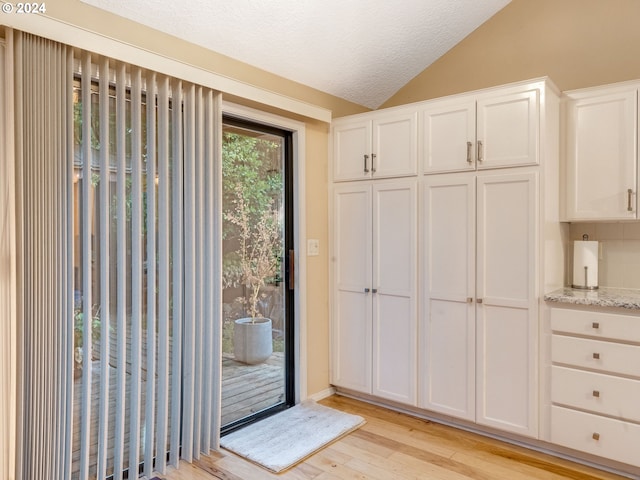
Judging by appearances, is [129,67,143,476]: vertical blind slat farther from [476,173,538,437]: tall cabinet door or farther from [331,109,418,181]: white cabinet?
[476,173,538,437]: tall cabinet door

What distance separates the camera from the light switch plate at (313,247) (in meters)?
3.26

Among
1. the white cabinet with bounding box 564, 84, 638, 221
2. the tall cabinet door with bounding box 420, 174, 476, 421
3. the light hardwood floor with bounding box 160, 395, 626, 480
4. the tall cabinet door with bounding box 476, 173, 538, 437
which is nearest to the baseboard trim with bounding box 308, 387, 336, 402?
the light hardwood floor with bounding box 160, 395, 626, 480

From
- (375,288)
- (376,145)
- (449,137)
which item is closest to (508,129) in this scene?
(449,137)

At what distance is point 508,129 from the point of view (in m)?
2.57

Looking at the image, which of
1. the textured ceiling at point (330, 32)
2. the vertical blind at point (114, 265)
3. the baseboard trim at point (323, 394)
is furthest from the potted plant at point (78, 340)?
→ the baseboard trim at point (323, 394)

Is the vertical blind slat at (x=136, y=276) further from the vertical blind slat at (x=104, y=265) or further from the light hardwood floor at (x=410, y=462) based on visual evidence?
the light hardwood floor at (x=410, y=462)

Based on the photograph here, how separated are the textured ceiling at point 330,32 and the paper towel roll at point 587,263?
1787 millimetres

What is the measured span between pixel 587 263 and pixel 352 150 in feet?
5.71

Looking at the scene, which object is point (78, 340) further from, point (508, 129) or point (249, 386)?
point (508, 129)

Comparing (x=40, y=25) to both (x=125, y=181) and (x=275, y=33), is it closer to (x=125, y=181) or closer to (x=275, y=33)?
(x=125, y=181)

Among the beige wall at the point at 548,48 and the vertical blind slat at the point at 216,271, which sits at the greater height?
the beige wall at the point at 548,48

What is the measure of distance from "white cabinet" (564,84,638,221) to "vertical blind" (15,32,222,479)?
2.17 meters

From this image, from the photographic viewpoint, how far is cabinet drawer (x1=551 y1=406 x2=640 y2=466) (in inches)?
87.9

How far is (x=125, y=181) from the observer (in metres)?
2.18
